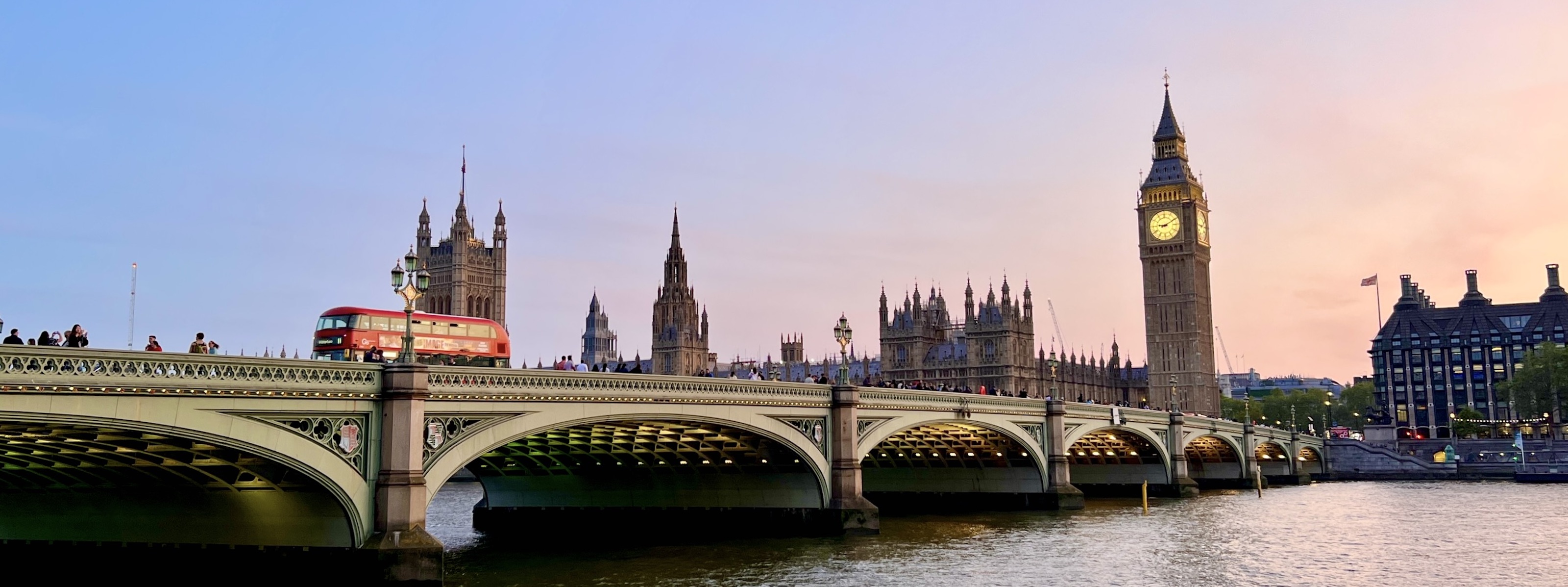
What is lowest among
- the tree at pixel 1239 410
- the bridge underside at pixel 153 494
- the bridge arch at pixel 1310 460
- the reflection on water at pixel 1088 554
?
the reflection on water at pixel 1088 554

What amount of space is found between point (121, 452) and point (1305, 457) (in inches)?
4155

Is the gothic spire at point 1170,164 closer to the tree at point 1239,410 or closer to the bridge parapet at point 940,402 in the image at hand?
the tree at point 1239,410

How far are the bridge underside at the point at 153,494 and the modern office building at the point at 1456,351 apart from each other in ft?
544

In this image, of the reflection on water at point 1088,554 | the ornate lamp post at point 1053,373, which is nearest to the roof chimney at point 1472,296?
the ornate lamp post at point 1053,373

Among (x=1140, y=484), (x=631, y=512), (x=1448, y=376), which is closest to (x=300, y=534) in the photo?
(x=631, y=512)

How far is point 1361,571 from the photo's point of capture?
116 ft

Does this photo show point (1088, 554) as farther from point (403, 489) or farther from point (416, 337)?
point (416, 337)

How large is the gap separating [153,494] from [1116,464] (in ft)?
184

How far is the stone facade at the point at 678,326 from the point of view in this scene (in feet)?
550

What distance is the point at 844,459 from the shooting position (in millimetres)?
41875

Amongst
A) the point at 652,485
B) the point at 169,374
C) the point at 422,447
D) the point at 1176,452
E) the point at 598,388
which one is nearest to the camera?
the point at 169,374

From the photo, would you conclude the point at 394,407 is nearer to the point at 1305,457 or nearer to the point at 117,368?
the point at 117,368

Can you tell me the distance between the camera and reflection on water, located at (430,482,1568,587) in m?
33.3

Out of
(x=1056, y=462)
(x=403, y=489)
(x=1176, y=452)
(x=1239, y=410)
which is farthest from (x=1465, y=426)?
(x=403, y=489)
